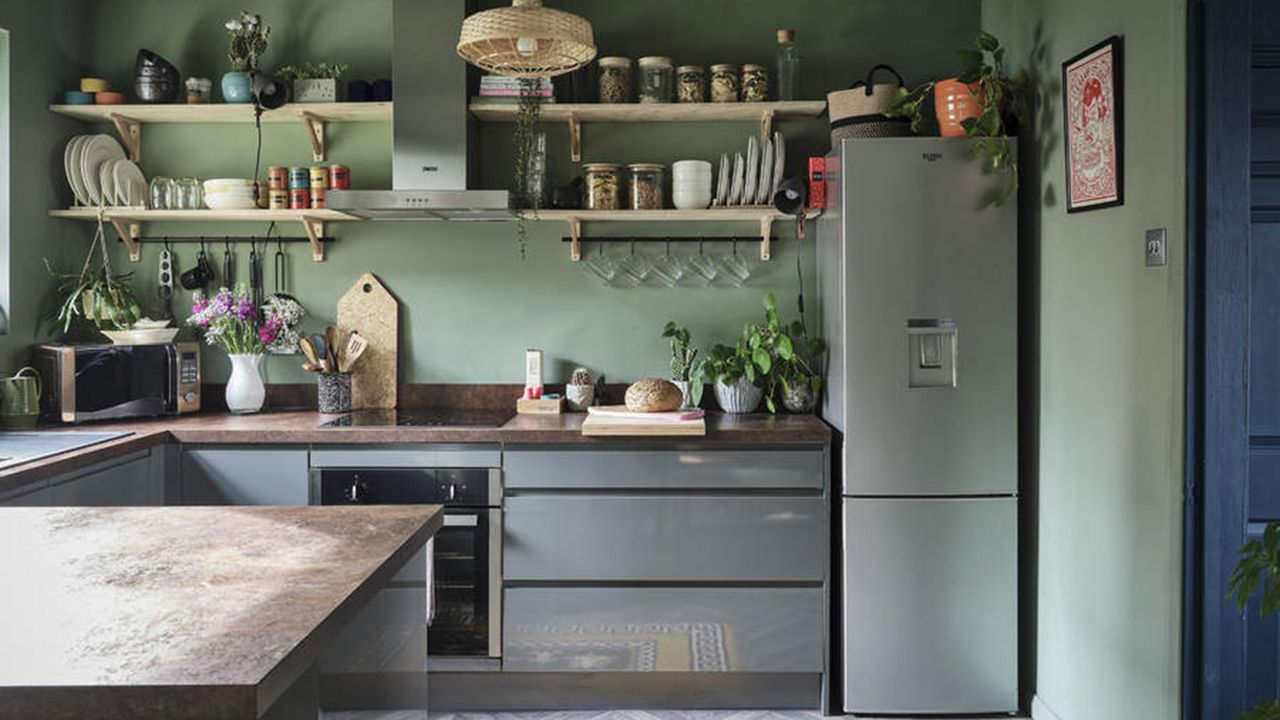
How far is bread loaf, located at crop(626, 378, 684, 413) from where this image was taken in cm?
340

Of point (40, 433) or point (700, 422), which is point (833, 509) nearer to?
point (700, 422)

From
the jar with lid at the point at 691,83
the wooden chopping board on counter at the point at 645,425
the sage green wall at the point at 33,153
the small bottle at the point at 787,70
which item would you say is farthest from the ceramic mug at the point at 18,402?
the small bottle at the point at 787,70

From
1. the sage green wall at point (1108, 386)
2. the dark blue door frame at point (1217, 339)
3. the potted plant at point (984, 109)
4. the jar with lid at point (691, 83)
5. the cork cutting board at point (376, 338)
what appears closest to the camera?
the dark blue door frame at point (1217, 339)

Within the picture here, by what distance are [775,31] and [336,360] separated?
6.74 ft

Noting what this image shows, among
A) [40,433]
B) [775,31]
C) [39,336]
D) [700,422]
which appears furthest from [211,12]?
[700,422]

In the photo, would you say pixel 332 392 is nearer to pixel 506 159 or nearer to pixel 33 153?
pixel 506 159

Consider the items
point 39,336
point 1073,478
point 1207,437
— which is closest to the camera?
point 1207,437

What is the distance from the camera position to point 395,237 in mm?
3895

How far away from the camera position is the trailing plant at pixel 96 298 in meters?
→ 3.71

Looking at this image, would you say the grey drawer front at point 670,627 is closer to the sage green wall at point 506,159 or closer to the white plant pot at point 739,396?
the white plant pot at point 739,396

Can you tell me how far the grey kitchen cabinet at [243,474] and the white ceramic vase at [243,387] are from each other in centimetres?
44

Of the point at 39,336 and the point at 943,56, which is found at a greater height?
the point at 943,56

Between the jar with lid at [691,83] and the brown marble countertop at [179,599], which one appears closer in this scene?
the brown marble countertop at [179,599]

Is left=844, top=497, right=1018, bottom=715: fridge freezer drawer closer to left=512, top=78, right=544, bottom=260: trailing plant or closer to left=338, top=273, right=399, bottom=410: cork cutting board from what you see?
left=512, top=78, right=544, bottom=260: trailing plant
